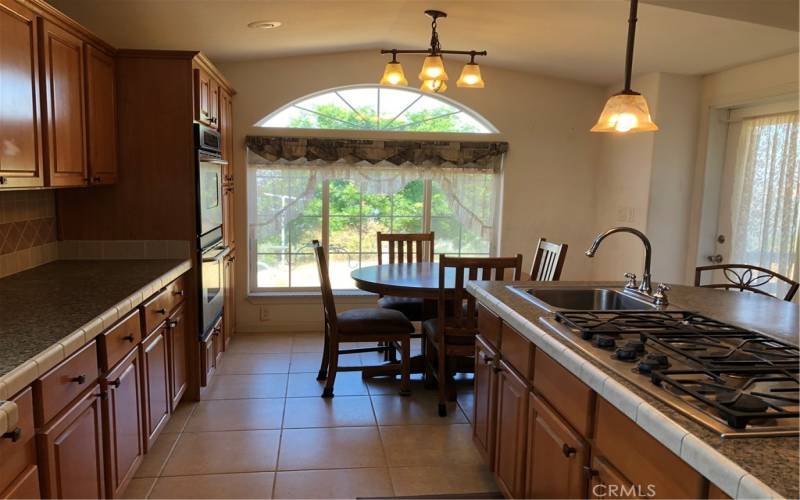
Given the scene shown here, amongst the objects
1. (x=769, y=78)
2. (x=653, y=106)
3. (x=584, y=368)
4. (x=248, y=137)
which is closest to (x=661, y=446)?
(x=584, y=368)

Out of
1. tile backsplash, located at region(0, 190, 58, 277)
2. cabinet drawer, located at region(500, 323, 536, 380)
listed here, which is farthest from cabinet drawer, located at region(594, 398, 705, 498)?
tile backsplash, located at region(0, 190, 58, 277)

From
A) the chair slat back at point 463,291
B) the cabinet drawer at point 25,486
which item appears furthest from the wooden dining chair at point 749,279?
the cabinet drawer at point 25,486

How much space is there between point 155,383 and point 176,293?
53 centimetres

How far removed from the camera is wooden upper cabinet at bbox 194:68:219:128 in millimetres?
3176

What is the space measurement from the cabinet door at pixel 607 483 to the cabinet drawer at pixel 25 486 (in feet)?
4.81

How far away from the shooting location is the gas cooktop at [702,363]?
3.63 ft

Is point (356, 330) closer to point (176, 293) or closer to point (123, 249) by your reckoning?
point (176, 293)

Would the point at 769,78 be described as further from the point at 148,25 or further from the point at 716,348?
the point at 148,25

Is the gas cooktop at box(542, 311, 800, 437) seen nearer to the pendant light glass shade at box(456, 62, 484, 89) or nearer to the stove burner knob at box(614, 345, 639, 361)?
the stove burner knob at box(614, 345, 639, 361)

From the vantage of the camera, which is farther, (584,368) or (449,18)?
(449,18)

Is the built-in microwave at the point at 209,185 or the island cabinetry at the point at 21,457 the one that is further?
the built-in microwave at the point at 209,185

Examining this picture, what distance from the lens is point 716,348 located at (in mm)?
1573

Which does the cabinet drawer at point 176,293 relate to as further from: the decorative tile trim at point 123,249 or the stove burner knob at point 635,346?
Result: the stove burner knob at point 635,346

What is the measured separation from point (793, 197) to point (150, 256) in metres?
3.82
